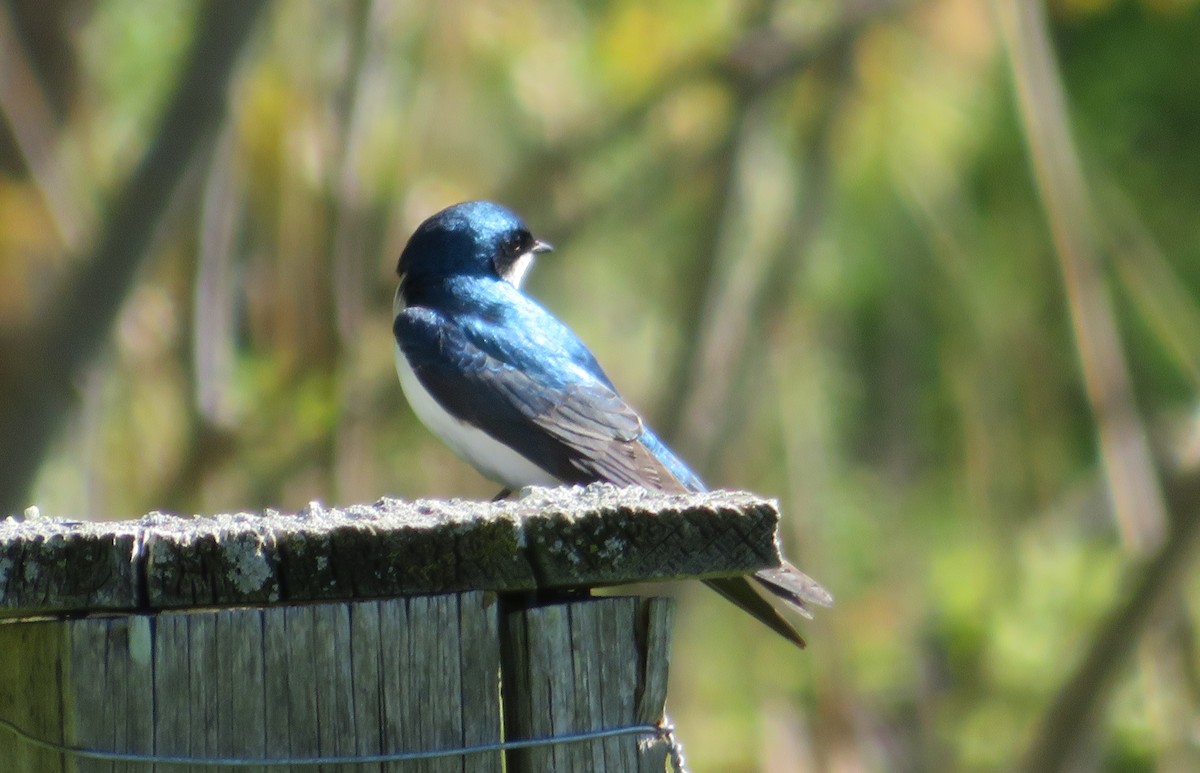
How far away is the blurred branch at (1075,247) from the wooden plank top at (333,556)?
4161mm

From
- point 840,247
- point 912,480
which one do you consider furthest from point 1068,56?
point 912,480

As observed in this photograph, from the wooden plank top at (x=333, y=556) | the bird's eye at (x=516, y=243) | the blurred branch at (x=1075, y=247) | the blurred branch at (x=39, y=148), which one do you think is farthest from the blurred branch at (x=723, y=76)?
the wooden plank top at (x=333, y=556)

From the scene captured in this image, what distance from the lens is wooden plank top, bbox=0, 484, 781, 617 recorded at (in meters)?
1.66

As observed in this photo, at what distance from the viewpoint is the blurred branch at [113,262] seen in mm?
4352

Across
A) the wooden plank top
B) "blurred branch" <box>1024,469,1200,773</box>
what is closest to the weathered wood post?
the wooden plank top

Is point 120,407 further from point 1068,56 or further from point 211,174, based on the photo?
point 1068,56

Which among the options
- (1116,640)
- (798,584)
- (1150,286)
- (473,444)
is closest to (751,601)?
(798,584)

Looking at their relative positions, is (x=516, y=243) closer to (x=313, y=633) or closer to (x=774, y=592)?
(x=774, y=592)

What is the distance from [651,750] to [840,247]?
605 centimetres

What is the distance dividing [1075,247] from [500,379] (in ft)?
9.21

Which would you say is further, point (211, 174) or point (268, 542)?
point (211, 174)

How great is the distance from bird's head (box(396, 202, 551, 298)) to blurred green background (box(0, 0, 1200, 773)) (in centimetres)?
81

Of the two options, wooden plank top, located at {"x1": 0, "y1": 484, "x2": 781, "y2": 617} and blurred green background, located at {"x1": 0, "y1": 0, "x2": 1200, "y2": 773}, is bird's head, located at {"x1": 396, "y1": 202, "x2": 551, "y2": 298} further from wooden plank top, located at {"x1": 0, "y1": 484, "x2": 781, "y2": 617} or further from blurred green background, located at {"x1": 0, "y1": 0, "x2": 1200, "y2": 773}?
wooden plank top, located at {"x1": 0, "y1": 484, "x2": 781, "y2": 617}

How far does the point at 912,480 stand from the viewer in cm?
860
